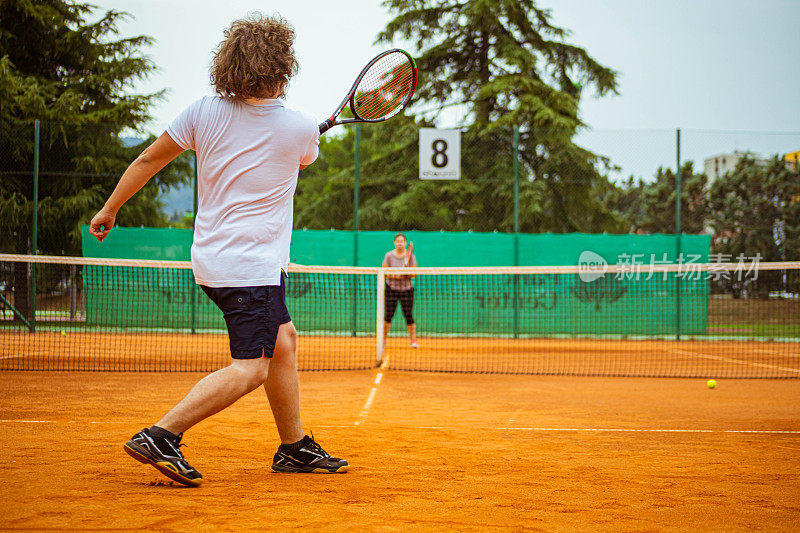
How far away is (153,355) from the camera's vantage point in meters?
8.49

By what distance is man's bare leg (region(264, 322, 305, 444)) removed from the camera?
Answer: 2928 mm

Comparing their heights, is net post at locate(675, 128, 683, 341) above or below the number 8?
below

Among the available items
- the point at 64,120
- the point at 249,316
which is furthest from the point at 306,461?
the point at 64,120

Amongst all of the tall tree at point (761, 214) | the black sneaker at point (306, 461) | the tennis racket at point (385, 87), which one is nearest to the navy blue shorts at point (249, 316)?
the black sneaker at point (306, 461)

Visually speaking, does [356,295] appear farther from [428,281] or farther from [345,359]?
[345,359]

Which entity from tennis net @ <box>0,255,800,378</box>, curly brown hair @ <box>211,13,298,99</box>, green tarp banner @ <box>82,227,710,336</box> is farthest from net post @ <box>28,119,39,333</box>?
curly brown hair @ <box>211,13,298,99</box>

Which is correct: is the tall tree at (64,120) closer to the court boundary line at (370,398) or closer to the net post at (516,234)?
the net post at (516,234)

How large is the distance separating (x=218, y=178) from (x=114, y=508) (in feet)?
3.89

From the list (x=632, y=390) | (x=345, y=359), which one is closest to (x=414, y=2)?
(x=345, y=359)

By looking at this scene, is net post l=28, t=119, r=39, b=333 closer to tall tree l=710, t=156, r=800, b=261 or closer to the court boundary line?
the court boundary line

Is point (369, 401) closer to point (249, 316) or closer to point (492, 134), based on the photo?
→ point (249, 316)

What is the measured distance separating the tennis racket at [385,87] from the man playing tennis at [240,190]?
3.39ft

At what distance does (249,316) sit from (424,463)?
110 centimetres

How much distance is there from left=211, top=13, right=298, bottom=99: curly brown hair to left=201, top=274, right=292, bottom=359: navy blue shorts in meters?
0.71
